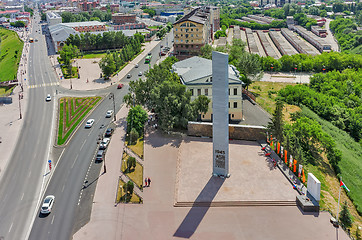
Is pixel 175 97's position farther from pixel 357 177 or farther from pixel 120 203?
pixel 357 177

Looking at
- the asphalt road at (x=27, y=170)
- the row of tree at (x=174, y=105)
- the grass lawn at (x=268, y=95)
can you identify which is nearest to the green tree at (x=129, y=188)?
the asphalt road at (x=27, y=170)

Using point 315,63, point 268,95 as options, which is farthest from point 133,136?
point 315,63

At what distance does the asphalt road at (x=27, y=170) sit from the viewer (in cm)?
4125

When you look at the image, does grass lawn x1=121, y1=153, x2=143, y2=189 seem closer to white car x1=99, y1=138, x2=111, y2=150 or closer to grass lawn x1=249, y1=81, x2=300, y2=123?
white car x1=99, y1=138, x2=111, y2=150

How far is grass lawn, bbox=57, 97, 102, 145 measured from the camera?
213 ft

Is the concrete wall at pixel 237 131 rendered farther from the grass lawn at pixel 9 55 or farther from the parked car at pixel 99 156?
the grass lawn at pixel 9 55

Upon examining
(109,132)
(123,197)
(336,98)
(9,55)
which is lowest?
(123,197)

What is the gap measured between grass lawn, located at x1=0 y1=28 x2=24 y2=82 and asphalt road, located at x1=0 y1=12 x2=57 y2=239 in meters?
30.0

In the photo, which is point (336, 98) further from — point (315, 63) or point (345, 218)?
point (345, 218)

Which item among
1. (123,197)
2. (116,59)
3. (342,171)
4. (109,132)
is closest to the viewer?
(123,197)

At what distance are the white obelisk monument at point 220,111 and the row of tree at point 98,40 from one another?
3859 inches

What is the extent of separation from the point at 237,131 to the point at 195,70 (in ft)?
67.3

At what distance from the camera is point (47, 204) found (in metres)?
42.4

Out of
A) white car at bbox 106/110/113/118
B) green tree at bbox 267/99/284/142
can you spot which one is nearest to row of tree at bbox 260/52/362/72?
green tree at bbox 267/99/284/142
